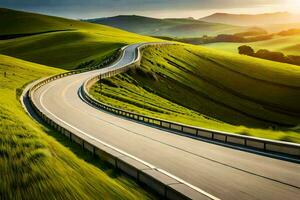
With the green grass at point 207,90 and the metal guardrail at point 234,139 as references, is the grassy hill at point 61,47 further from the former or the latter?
the metal guardrail at point 234,139

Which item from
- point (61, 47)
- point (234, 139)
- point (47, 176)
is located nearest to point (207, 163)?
point (234, 139)

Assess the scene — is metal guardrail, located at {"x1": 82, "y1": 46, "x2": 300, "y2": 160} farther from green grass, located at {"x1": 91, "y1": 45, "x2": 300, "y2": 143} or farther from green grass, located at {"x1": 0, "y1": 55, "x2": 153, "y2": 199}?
green grass, located at {"x1": 91, "y1": 45, "x2": 300, "y2": 143}

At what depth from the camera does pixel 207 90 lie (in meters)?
72.8

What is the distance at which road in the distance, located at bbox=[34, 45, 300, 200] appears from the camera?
13.0 m

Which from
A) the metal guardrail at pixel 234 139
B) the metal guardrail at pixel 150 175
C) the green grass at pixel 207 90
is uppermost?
the metal guardrail at pixel 150 175

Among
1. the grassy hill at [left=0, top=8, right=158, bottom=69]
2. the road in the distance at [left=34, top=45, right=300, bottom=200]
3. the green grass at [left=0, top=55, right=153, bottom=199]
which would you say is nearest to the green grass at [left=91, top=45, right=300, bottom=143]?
the grassy hill at [left=0, top=8, right=158, bottom=69]

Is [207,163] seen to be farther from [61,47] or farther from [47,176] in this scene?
[61,47]

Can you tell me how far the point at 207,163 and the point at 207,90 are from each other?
2234 inches

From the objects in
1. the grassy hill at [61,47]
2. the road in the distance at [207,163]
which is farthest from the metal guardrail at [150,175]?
the grassy hill at [61,47]

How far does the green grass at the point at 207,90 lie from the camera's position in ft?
173

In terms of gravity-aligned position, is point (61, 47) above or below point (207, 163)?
above

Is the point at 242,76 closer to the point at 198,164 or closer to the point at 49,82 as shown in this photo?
the point at 49,82

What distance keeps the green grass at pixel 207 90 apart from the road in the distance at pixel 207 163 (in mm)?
16311

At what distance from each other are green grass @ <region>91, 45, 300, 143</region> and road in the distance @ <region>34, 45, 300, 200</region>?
16.3 m
